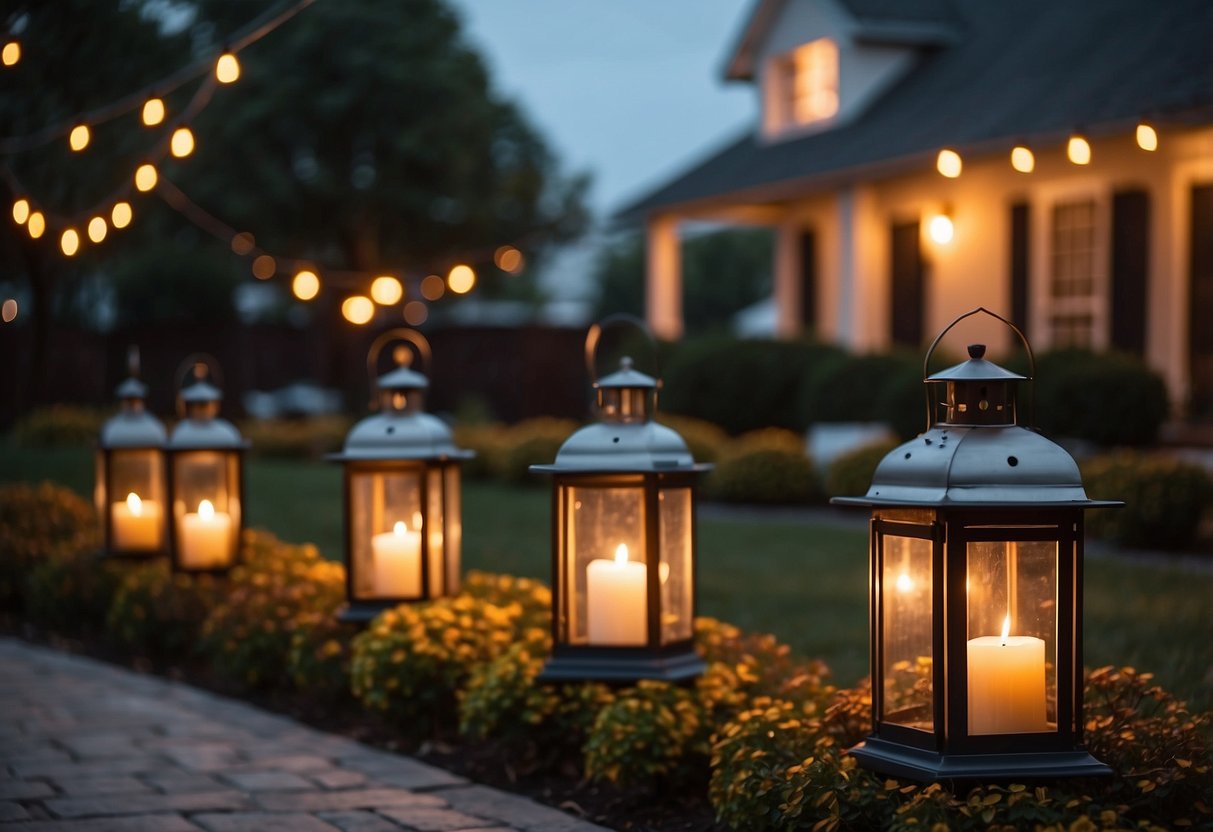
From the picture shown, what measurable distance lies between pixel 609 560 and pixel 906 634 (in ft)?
4.48

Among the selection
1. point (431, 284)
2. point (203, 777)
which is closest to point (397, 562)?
point (203, 777)

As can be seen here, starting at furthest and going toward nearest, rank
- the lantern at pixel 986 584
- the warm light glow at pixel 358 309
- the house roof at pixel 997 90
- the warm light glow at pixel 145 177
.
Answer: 1. the house roof at pixel 997 90
2. the warm light glow at pixel 358 309
3. the warm light glow at pixel 145 177
4. the lantern at pixel 986 584

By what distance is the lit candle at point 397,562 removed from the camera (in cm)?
605

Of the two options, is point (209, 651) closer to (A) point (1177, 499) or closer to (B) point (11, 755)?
(B) point (11, 755)

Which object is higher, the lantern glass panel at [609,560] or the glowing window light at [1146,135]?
the glowing window light at [1146,135]

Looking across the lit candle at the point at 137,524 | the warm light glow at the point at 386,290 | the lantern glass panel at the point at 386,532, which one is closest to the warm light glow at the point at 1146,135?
the lantern glass panel at the point at 386,532

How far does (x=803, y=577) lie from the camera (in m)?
8.79

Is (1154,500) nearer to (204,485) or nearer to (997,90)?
(204,485)

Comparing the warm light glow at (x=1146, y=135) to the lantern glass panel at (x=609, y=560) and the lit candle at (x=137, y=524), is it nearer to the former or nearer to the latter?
the lantern glass panel at (x=609, y=560)

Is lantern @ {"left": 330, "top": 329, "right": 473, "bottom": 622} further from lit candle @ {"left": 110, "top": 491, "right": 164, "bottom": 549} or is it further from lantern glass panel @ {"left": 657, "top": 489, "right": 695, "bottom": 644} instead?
lit candle @ {"left": 110, "top": 491, "right": 164, "bottom": 549}

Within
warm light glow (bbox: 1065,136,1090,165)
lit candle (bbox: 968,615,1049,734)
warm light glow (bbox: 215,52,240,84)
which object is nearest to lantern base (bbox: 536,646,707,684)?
lit candle (bbox: 968,615,1049,734)

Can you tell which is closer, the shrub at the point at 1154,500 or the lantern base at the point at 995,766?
the lantern base at the point at 995,766

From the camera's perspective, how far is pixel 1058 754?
11.6ft

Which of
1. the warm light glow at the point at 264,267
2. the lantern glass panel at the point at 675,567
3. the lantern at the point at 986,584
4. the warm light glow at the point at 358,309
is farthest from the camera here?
the warm light glow at the point at 264,267
